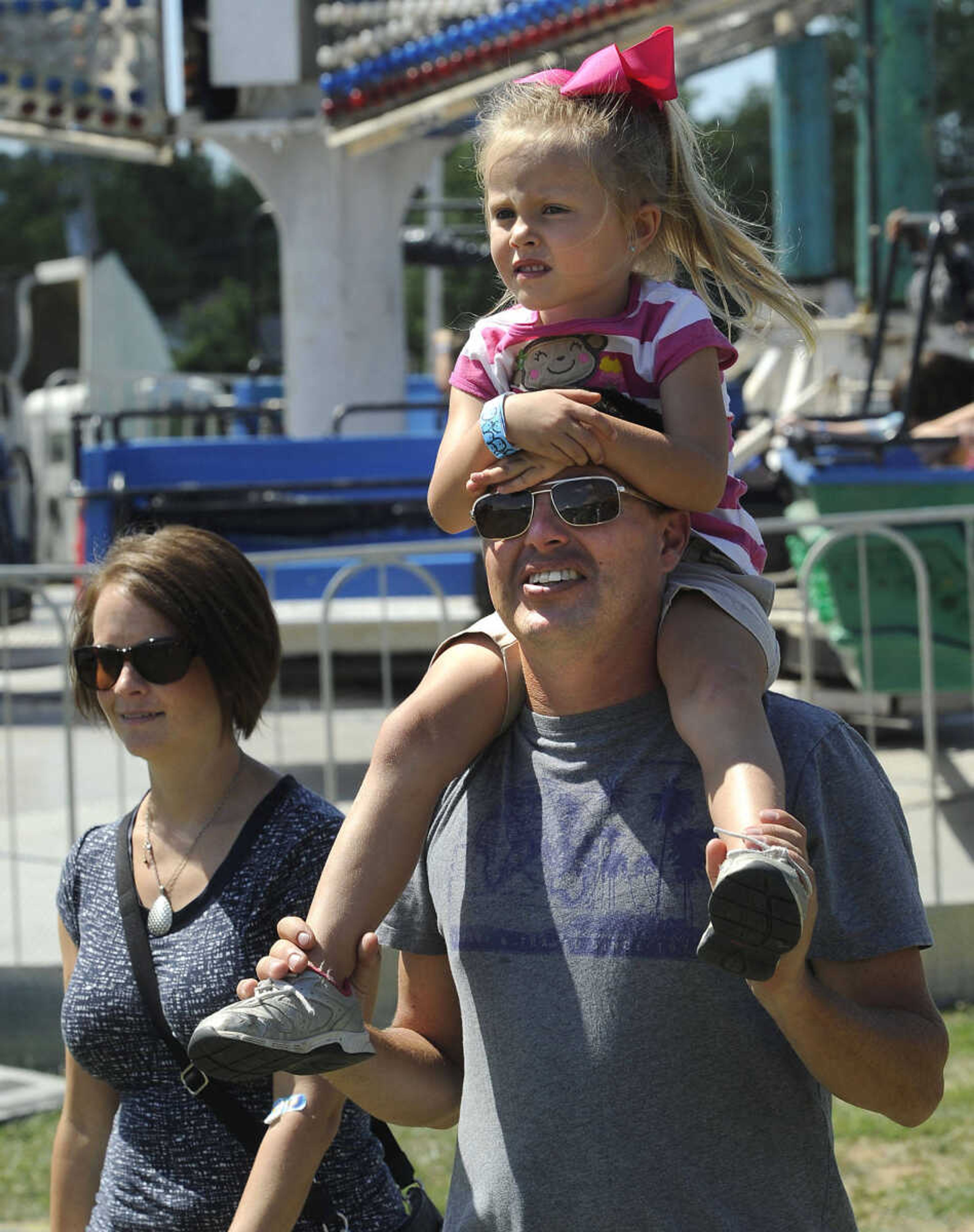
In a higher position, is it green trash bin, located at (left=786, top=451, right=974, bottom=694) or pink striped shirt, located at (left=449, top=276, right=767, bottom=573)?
pink striped shirt, located at (left=449, top=276, right=767, bottom=573)

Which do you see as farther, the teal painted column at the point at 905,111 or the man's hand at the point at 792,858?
the teal painted column at the point at 905,111

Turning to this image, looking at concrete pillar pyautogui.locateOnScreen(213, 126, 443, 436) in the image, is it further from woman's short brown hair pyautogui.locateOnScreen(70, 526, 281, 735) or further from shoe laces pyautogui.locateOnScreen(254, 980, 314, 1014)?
shoe laces pyautogui.locateOnScreen(254, 980, 314, 1014)

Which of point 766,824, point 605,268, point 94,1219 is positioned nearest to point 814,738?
point 766,824

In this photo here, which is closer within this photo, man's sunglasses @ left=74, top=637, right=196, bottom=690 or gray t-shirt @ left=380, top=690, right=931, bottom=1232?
gray t-shirt @ left=380, top=690, right=931, bottom=1232

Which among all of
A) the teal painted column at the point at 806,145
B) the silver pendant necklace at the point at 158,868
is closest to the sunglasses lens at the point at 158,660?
the silver pendant necklace at the point at 158,868

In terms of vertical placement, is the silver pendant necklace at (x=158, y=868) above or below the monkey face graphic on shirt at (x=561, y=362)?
below

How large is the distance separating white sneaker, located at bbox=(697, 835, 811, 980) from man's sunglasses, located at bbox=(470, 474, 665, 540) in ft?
1.57

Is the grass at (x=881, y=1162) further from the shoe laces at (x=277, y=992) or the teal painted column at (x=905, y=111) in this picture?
the teal painted column at (x=905, y=111)

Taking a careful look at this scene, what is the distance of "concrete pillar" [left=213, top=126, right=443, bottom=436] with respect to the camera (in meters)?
12.0

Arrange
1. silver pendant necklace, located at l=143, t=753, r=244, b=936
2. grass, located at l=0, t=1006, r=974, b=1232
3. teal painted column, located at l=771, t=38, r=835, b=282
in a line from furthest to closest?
teal painted column, located at l=771, t=38, r=835, b=282
grass, located at l=0, t=1006, r=974, b=1232
silver pendant necklace, located at l=143, t=753, r=244, b=936

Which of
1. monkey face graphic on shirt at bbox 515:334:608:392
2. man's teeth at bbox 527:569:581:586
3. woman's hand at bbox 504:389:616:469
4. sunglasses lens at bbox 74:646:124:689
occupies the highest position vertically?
monkey face graphic on shirt at bbox 515:334:608:392

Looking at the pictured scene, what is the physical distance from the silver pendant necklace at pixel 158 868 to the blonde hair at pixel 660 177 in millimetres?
1141

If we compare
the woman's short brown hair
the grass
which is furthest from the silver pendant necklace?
the grass

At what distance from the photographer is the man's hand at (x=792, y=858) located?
1.86 m
